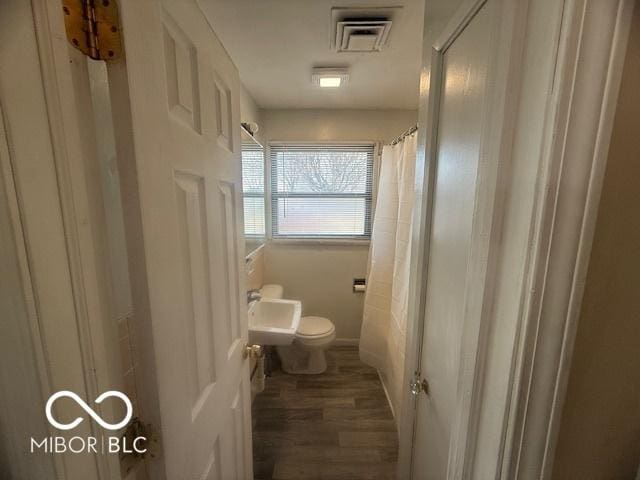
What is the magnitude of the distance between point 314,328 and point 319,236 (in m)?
0.91

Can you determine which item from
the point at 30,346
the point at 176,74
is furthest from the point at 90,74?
the point at 30,346

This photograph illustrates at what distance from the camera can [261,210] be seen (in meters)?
2.52

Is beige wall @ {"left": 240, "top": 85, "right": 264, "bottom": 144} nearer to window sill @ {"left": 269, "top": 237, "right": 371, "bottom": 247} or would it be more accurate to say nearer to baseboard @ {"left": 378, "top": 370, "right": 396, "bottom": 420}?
window sill @ {"left": 269, "top": 237, "right": 371, "bottom": 247}

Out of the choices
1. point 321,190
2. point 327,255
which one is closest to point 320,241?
point 327,255

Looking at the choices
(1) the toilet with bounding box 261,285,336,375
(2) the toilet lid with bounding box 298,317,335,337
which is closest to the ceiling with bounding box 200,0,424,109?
(1) the toilet with bounding box 261,285,336,375

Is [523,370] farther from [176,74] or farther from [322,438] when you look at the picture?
[322,438]

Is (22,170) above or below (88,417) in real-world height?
above

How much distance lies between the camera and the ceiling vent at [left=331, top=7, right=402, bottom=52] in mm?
1223

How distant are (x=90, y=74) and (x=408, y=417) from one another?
1444 mm

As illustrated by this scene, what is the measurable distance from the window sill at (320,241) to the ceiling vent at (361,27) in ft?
5.23

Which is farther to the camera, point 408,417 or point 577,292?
point 408,417

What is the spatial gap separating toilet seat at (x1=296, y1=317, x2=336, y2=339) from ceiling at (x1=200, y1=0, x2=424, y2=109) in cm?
196

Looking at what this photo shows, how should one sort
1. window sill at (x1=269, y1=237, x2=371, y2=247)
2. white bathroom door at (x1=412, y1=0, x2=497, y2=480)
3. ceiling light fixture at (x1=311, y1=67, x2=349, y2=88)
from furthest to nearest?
window sill at (x1=269, y1=237, x2=371, y2=247), ceiling light fixture at (x1=311, y1=67, x2=349, y2=88), white bathroom door at (x1=412, y1=0, x2=497, y2=480)

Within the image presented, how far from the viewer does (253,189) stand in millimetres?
2338
